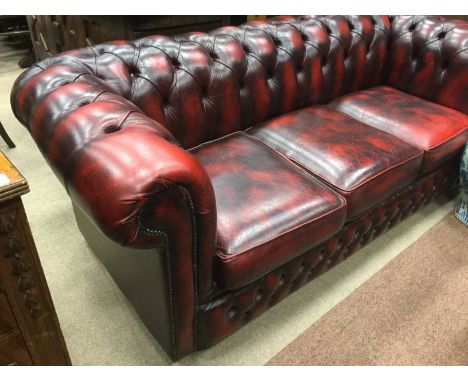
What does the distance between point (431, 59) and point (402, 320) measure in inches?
50.0

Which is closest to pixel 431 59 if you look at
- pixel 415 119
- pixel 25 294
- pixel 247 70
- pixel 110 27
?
pixel 415 119

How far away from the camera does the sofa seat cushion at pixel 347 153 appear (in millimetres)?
1376

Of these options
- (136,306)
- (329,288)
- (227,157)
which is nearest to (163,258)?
(136,306)

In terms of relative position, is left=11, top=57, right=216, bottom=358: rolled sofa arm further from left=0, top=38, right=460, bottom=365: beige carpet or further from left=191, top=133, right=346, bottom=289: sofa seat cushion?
left=0, top=38, right=460, bottom=365: beige carpet

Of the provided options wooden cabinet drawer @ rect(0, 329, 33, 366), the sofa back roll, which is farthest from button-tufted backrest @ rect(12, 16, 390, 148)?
wooden cabinet drawer @ rect(0, 329, 33, 366)

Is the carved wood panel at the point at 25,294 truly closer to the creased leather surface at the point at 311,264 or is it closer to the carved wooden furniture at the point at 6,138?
the creased leather surface at the point at 311,264

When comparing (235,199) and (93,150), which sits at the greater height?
(93,150)

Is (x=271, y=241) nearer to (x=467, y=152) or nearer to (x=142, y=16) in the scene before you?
(x=467, y=152)

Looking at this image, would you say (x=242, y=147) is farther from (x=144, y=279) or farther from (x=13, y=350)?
(x=13, y=350)

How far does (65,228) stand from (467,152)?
5.87 ft

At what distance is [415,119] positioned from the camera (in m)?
1.74

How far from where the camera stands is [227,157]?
1413mm

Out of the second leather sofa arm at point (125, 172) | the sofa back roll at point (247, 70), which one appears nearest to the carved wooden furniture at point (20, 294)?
the second leather sofa arm at point (125, 172)

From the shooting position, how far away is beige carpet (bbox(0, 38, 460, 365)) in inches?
50.3
